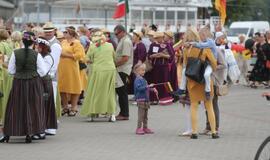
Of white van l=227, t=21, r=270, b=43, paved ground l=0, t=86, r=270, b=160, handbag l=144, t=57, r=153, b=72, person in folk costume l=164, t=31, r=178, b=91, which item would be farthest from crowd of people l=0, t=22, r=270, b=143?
white van l=227, t=21, r=270, b=43

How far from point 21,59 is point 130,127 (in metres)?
3.37

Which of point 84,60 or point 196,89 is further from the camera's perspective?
point 84,60

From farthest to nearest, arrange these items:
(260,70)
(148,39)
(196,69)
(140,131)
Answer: (260,70)
(148,39)
(140,131)
(196,69)

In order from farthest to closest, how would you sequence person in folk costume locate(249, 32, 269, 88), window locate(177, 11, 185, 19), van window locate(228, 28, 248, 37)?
window locate(177, 11, 185, 19) → van window locate(228, 28, 248, 37) → person in folk costume locate(249, 32, 269, 88)

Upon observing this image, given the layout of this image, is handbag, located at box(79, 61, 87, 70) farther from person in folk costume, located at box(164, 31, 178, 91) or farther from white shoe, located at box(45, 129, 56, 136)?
white shoe, located at box(45, 129, 56, 136)

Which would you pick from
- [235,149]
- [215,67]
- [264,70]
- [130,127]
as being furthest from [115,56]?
[264,70]

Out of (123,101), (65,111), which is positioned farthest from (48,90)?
(65,111)

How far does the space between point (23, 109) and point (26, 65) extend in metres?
0.68

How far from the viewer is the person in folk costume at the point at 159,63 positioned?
70.3 feet

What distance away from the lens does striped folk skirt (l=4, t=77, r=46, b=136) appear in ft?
44.9

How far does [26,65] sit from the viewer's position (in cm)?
1365

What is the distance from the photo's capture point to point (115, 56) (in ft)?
57.8

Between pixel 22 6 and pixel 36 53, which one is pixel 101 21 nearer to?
pixel 22 6

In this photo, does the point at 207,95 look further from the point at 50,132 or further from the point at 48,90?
the point at 50,132
